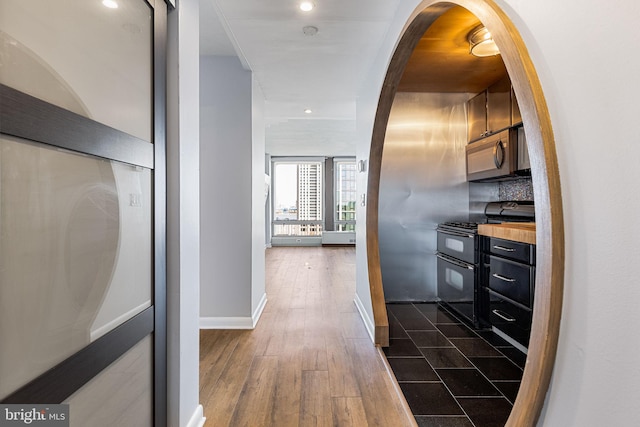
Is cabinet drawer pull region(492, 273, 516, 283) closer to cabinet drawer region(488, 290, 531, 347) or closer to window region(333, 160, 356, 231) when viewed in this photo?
cabinet drawer region(488, 290, 531, 347)

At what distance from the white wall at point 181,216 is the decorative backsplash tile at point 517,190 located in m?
3.12

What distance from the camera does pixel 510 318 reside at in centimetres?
252

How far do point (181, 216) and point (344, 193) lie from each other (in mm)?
8557

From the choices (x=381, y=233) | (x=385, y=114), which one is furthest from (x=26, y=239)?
(x=381, y=233)

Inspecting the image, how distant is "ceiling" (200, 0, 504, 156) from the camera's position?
89.3 inches

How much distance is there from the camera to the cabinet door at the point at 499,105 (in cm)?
321

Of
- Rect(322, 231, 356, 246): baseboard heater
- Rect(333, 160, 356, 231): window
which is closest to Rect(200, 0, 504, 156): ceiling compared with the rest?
Rect(333, 160, 356, 231): window

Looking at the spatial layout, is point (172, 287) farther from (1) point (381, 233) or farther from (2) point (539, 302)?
(1) point (381, 233)

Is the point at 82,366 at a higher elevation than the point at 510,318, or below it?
higher

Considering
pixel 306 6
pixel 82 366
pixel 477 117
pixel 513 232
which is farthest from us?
pixel 477 117

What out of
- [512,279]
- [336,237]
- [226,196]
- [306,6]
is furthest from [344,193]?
[306,6]

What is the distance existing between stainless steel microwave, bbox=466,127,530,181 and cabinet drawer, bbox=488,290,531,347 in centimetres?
118

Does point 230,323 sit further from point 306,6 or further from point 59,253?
point 306,6

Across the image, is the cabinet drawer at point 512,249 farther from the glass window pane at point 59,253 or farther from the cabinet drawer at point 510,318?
the glass window pane at point 59,253
